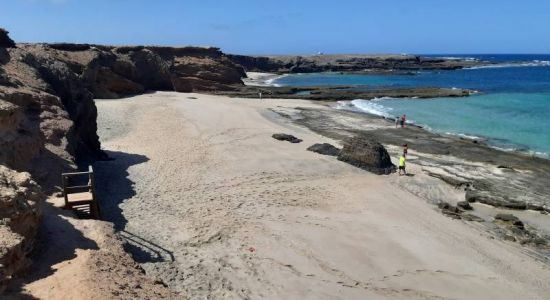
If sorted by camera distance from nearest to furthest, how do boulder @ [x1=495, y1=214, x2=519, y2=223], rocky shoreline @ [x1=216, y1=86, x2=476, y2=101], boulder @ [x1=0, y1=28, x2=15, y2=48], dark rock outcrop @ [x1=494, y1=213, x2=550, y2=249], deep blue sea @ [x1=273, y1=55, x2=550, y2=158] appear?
dark rock outcrop @ [x1=494, y1=213, x2=550, y2=249] < boulder @ [x1=495, y1=214, x2=519, y2=223] < boulder @ [x1=0, y1=28, x2=15, y2=48] < deep blue sea @ [x1=273, y1=55, x2=550, y2=158] < rocky shoreline @ [x1=216, y1=86, x2=476, y2=101]

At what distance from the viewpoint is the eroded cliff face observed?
7.10 m

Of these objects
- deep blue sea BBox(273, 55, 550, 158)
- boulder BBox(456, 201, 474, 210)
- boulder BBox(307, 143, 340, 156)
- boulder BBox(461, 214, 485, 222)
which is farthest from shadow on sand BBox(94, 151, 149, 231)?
deep blue sea BBox(273, 55, 550, 158)

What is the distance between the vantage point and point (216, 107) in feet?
105

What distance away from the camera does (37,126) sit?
12.6m

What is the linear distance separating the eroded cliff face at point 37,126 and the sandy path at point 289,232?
1.67 metres

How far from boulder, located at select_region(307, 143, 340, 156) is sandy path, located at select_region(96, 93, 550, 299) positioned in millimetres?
596

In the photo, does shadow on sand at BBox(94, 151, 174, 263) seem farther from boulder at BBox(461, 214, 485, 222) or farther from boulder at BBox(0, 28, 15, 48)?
boulder at BBox(461, 214, 485, 222)

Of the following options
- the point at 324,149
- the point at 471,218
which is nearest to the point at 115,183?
the point at 324,149

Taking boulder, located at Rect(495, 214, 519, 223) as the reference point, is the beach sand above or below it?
above

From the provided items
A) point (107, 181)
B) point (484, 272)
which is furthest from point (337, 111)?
point (484, 272)

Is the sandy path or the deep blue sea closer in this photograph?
the sandy path

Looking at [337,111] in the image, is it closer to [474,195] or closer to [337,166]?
[337,166]

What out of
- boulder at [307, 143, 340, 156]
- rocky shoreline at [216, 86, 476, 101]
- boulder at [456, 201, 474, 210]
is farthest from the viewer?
rocky shoreline at [216, 86, 476, 101]

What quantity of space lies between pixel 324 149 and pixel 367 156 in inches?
95.7
